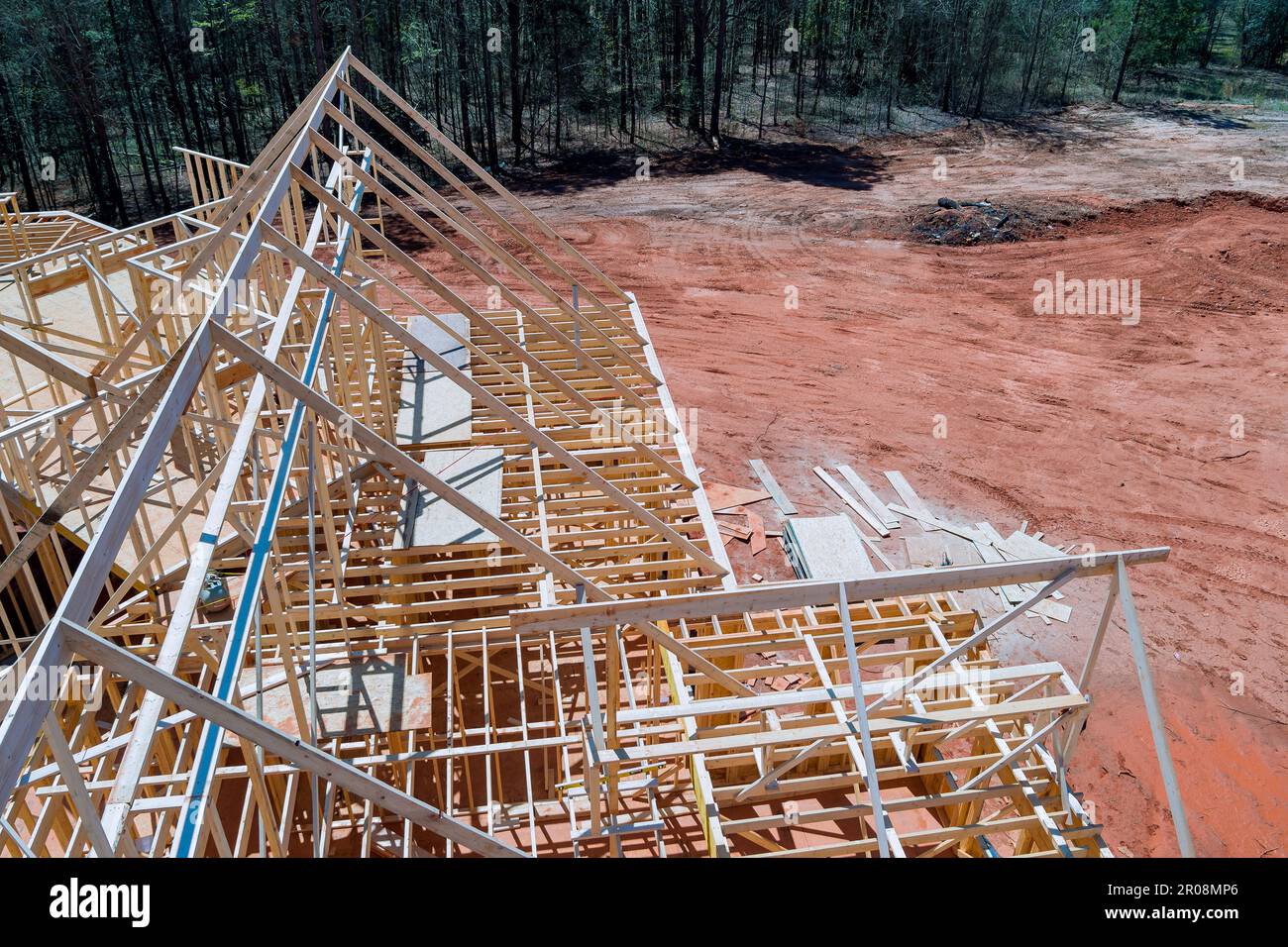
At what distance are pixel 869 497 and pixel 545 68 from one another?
76.5ft

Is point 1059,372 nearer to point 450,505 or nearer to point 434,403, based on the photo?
point 434,403

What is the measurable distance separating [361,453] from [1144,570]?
10.7m

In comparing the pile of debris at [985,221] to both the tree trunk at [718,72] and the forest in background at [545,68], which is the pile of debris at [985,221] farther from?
the forest in background at [545,68]

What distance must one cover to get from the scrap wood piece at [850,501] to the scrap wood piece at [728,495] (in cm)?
113

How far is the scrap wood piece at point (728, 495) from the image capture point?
518 inches

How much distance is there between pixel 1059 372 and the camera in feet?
56.1

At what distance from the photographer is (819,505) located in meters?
13.3

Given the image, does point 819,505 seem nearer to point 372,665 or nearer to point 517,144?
point 372,665

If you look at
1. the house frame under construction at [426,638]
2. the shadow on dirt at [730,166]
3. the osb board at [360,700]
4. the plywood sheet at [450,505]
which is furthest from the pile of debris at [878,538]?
the shadow on dirt at [730,166]

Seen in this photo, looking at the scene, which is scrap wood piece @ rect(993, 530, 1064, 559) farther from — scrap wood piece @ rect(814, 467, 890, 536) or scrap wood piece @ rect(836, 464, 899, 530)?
scrap wood piece @ rect(814, 467, 890, 536)

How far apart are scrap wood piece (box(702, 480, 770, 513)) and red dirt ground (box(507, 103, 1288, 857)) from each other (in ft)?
0.93

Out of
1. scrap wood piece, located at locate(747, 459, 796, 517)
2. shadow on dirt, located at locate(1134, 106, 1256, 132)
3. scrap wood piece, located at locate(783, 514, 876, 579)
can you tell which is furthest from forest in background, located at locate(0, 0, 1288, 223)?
scrap wood piece, located at locate(783, 514, 876, 579)

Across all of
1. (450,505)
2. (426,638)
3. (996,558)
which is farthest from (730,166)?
(426,638)
